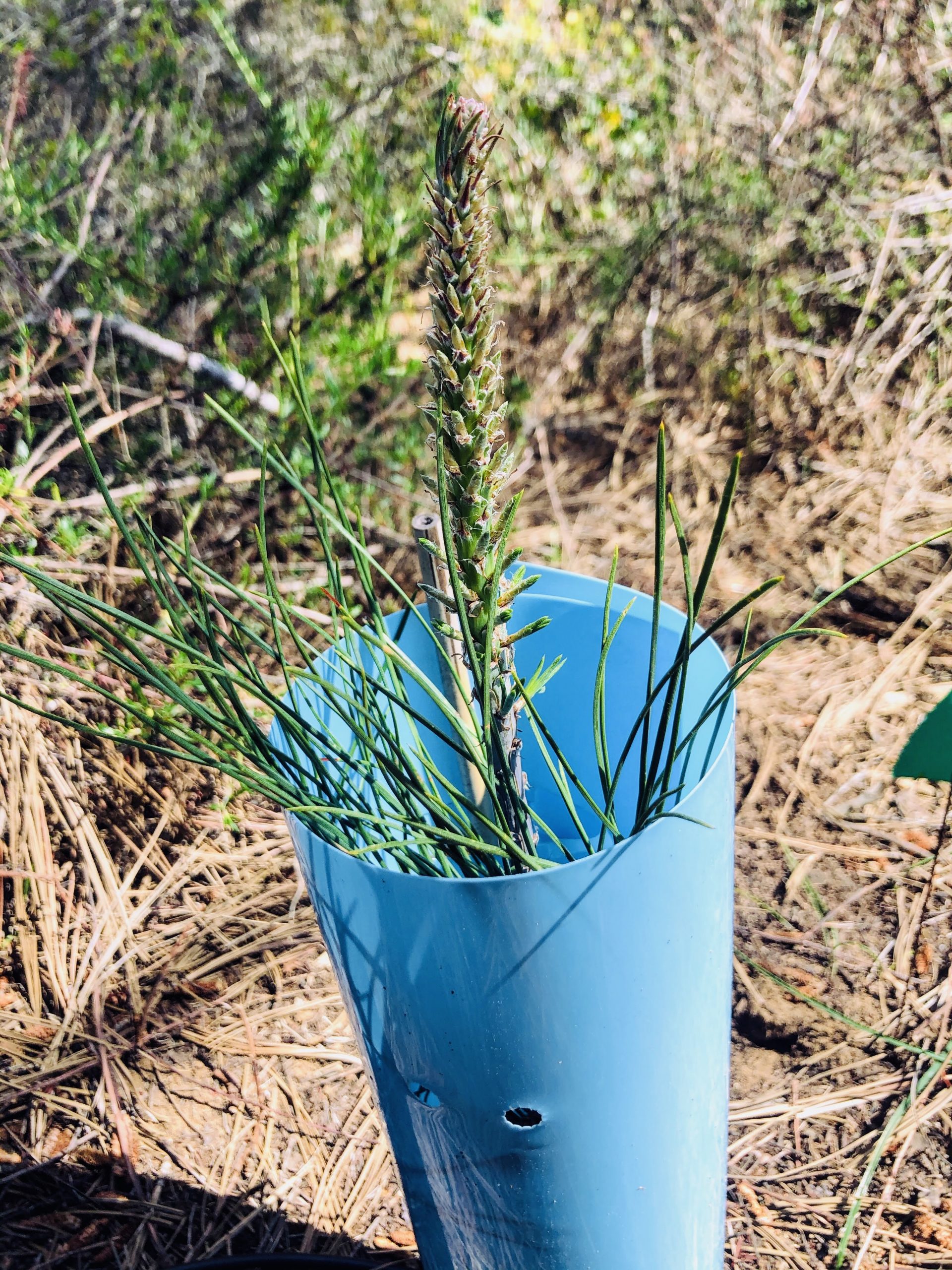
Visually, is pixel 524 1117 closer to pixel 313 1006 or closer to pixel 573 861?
pixel 573 861

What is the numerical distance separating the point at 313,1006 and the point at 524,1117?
698 mm

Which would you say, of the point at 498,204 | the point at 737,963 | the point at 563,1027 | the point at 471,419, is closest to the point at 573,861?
the point at 563,1027

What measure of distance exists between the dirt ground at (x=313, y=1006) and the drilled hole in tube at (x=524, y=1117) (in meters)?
0.53

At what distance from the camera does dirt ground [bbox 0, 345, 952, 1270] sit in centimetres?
99

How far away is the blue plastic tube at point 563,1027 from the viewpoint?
0.52m

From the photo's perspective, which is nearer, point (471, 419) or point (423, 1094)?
point (471, 419)

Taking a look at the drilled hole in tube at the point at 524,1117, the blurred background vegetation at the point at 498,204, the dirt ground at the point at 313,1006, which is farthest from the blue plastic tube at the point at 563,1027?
the blurred background vegetation at the point at 498,204

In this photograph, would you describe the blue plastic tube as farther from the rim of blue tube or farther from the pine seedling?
the pine seedling

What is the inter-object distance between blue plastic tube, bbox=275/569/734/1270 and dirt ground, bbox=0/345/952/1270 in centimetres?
34

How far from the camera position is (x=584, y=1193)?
24.3 inches

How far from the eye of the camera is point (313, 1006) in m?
1.21

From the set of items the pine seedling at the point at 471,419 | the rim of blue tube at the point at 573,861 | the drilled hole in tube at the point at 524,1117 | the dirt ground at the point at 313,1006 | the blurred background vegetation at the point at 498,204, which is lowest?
the dirt ground at the point at 313,1006

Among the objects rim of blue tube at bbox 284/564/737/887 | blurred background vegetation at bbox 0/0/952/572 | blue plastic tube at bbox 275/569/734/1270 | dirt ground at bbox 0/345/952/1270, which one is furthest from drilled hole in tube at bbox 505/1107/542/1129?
blurred background vegetation at bbox 0/0/952/572

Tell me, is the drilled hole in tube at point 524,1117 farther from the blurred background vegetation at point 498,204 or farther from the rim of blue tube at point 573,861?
the blurred background vegetation at point 498,204
